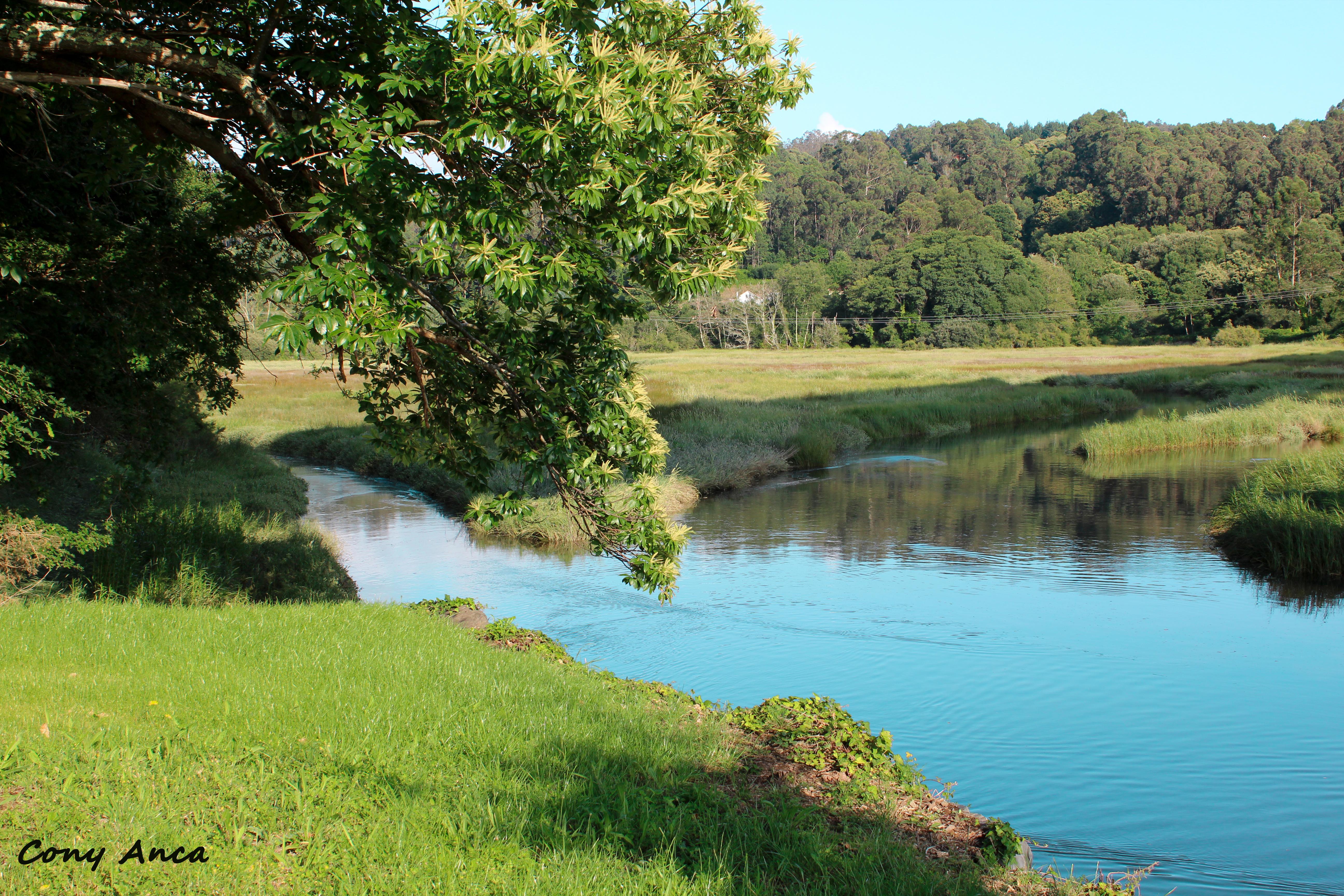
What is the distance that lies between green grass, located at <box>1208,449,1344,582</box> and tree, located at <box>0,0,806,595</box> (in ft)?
39.0

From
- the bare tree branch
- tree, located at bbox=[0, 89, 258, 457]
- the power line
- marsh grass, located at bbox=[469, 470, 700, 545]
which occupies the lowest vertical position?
marsh grass, located at bbox=[469, 470, 700, 545]

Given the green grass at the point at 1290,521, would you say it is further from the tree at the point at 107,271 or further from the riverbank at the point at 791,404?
the tree at the point at 107,271

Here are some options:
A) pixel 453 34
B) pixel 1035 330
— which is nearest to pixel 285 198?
pixel 453 34

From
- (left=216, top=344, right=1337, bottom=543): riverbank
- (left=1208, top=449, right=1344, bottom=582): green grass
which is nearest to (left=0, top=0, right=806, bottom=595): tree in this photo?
(left=216, top=344, right=1337, bottom=543): riverbank

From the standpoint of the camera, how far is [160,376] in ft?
31.8

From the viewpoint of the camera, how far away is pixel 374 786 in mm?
4605

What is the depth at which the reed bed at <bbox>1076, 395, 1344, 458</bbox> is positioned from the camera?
27.3 meters

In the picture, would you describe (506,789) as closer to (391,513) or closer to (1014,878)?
(1014,878)

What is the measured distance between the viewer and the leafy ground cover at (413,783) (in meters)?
3.93

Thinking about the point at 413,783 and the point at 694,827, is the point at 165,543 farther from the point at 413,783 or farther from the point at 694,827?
the point at 694,827

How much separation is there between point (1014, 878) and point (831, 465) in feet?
73.3

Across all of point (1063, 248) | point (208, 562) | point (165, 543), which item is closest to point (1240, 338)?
point (1063, 248)

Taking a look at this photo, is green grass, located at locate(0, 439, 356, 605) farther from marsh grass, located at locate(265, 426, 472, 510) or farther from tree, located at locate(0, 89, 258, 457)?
marsh grass, located at locate(265, 426, 472, 510)

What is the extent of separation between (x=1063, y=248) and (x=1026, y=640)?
100 m
